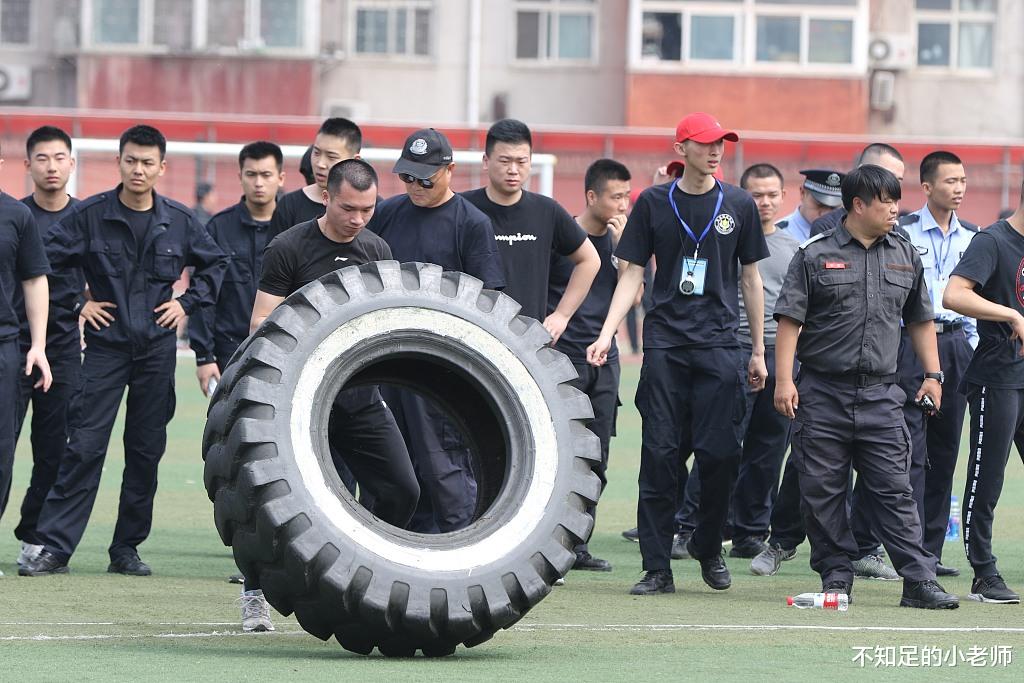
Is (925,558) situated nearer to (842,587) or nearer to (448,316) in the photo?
(842,587)

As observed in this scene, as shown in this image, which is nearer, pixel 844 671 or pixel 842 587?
pixel 844 671

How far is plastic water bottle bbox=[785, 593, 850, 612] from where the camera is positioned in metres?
8.08

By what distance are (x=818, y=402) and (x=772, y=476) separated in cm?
204

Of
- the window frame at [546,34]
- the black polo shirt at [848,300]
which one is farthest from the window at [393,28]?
the black polo shirt at [848,300]

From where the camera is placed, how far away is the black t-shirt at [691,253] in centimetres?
870

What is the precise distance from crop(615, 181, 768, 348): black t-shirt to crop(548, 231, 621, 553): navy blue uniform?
3.19 ft

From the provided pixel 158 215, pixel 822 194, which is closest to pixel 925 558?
pixel 822 194

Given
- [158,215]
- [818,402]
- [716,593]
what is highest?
[158,215]

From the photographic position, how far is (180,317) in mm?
9070

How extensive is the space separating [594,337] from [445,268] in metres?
1.79

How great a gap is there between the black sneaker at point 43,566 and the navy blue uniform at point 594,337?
2727mm

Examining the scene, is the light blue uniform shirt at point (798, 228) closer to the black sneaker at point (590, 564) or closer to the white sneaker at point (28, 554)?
the black sneaker at point (590, 564)

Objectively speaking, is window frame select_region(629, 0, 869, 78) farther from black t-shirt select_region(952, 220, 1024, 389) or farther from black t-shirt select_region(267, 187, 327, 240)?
black t-shirt select_region(952, 220, 1024, 389)

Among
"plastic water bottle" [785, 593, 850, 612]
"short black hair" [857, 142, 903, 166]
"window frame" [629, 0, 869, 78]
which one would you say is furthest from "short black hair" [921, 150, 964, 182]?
"window frame" [629, 0, 869, 78]
